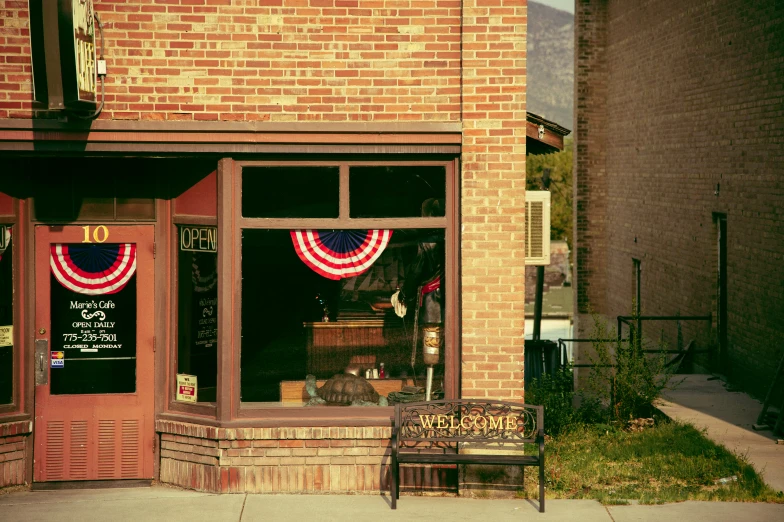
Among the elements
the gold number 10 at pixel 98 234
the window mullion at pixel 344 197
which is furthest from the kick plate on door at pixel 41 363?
the window mullion at pixel 344 197

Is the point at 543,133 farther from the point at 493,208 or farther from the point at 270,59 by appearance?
the point at 270,59

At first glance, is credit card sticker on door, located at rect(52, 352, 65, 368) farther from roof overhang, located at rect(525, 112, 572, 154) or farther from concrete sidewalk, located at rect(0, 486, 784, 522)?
roof overhang, located at rect(525, 112, 572, 154)

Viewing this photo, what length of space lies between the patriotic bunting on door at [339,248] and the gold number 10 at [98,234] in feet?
5.92

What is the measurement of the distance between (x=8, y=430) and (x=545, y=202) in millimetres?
6018

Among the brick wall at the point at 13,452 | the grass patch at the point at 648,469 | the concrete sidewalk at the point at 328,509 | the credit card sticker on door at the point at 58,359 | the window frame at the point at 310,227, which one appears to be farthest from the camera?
the credit card sticker on door at the point at 58,359

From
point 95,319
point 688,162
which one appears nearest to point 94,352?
point 95,319

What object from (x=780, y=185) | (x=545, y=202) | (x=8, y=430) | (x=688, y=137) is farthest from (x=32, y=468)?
(x=688, y=137)

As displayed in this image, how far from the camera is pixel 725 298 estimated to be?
16156 mm

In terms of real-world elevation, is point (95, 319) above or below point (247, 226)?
below

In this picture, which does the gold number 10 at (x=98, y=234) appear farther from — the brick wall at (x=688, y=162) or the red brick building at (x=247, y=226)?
the brick wall at (x=688, y=162)

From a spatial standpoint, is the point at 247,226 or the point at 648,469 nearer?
the point at 247,226

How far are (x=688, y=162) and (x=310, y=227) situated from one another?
34.5ft

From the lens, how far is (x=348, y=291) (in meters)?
9.27

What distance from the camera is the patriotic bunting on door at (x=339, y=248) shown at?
914cm
